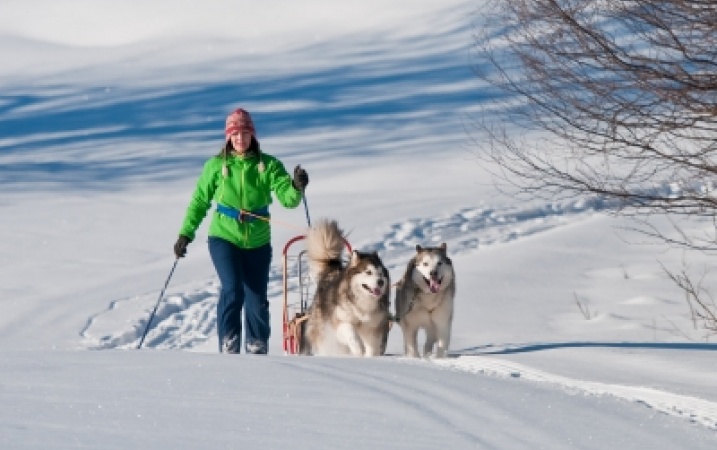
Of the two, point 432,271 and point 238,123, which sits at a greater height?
point 238,123

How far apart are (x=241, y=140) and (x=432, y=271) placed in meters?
1.49

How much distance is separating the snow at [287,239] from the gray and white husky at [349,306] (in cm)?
42

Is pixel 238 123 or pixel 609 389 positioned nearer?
pixel 609 389

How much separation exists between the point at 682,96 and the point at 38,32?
35.6 m

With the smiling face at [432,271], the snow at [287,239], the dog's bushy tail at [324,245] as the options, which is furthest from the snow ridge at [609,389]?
the dog's bushy tail at [324,245]

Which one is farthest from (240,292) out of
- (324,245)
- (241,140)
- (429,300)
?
(429,300)

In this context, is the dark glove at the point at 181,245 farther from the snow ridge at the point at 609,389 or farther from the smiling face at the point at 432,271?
the snow ridge at the point at 609,389

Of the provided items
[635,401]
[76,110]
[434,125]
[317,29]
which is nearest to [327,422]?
[635,401]

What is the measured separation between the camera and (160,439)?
15.3 ft

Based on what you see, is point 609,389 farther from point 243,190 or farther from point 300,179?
point 243,190

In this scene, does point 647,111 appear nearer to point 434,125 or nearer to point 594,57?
point 594,57

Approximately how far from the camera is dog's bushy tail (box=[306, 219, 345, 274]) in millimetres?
9453

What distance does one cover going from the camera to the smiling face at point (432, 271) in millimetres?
9172

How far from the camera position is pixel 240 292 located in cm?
932
